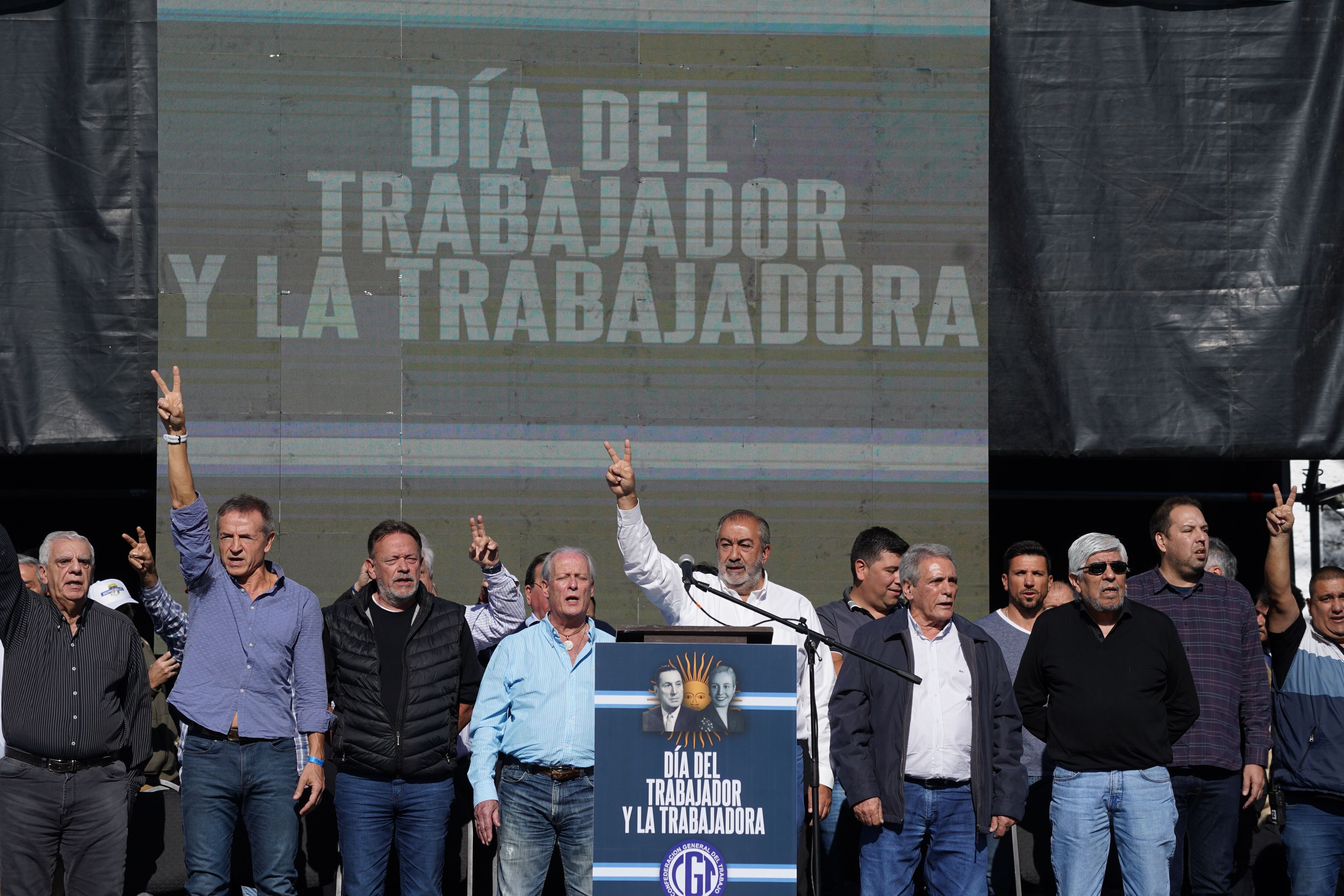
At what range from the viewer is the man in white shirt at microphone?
540 cm

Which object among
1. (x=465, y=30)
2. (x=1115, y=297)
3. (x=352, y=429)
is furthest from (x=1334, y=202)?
(x=352, y=429)

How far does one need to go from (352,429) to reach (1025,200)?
3.81 m

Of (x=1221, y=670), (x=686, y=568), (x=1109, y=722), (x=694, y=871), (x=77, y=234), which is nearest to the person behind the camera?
(x=694, y=871)

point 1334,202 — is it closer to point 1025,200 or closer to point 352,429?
point 1025,200

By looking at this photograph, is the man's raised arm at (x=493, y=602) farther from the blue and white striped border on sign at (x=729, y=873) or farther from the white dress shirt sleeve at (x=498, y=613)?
the blue and white striped border on sign at (x=729, y=873)

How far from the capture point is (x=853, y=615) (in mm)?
6543

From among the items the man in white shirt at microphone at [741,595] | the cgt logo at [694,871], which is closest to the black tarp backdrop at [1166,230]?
the man in white shirt at microphone at [741,595]

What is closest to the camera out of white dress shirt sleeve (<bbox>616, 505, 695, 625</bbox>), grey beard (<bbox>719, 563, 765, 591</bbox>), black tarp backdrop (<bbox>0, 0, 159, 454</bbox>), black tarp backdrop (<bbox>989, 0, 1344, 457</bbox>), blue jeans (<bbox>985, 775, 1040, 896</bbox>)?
white dress shirt sleeve (<bbox>616, 505, 695, 625</bbox>)

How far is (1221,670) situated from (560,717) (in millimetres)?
2767

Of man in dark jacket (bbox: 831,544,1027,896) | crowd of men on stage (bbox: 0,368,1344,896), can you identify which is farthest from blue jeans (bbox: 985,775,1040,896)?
man in dark jacket (bbox: 831,544,1027,896)

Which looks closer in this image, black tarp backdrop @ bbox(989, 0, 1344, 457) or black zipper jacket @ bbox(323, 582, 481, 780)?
black zipper jacket @ bbox(323, 582, 481, 780)

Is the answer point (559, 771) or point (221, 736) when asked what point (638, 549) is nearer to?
point (559, 771)

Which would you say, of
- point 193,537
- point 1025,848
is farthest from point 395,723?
point 1025,848

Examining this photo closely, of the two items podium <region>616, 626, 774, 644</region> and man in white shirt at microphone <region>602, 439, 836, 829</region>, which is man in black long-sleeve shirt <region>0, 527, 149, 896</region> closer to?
man in white shirt at microphone <region>602, 439, 836, 829</region>
